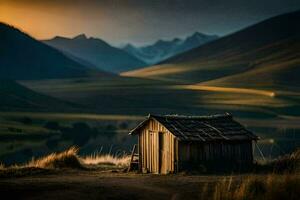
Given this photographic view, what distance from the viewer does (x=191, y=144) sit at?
3086cm

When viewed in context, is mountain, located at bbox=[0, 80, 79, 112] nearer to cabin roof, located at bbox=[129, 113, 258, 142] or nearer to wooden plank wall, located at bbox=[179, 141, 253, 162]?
cabin roof, located at bbox=[129, 113, 258, 142]

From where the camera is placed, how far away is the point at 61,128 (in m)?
86.3

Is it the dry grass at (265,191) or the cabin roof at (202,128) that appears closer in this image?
the dry grass at (265,191)

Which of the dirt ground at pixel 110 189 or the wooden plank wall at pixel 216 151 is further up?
the wooden plank wall at pixel 216 151

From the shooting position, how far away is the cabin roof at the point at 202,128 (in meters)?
31.0

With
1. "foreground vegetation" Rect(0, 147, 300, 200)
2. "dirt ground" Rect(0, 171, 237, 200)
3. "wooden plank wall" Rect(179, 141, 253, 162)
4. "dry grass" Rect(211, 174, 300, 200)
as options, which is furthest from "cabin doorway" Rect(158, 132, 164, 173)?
"dry grass" Rect(211, 174, 300, 200)

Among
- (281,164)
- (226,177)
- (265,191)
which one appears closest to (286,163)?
(281,164)

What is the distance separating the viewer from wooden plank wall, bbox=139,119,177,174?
1218 inches

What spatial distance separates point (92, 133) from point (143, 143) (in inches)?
2068

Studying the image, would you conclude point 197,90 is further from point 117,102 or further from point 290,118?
point 290,118

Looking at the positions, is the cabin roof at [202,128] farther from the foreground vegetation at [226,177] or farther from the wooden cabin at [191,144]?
the foreground vegetation at [226,177]

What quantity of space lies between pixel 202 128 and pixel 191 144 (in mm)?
1554

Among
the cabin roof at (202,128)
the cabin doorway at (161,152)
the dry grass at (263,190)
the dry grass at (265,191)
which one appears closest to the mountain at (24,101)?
the cabin roof at (202,128)

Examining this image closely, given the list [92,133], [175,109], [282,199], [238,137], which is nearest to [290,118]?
[175,109]
